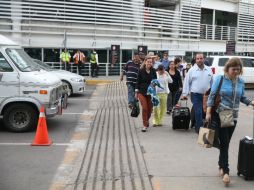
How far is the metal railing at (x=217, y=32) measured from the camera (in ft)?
121

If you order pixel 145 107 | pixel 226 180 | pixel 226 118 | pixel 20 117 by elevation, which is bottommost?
pixel 226 180

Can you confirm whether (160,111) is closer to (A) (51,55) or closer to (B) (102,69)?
(A) (51,55)

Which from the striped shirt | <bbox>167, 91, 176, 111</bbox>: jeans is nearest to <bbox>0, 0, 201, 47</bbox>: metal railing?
the striped shirt

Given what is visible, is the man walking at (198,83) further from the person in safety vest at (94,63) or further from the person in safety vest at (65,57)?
the person in safety vest at (94,63)

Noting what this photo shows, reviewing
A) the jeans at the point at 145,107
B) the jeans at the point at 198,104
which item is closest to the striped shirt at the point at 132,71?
the jeans at the point at 145,107

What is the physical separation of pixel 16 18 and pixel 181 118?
16.5 meters

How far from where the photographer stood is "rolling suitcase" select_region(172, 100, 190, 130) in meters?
9.92

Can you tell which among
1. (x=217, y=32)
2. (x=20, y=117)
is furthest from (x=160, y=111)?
(x=217, y=32)

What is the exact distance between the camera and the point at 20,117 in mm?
9727

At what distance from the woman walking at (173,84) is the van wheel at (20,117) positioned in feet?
13.5

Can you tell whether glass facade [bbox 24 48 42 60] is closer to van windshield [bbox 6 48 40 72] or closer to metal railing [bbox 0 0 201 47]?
metal railing [bbox 0 0 201 47]

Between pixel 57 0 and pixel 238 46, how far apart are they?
1992cm

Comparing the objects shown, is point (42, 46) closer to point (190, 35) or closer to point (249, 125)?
point (190, 35)

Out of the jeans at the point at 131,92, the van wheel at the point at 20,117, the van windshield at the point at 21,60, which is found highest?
the van windshield at the point at 21,60
